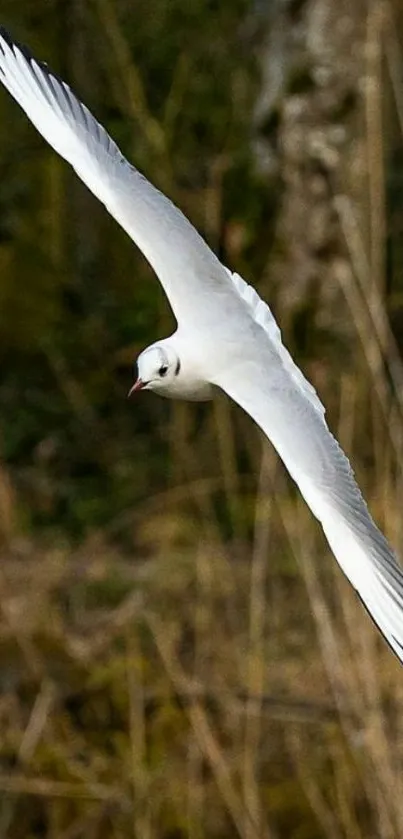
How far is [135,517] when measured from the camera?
3.47 m

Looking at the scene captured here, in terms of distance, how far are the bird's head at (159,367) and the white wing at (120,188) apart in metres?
0.08

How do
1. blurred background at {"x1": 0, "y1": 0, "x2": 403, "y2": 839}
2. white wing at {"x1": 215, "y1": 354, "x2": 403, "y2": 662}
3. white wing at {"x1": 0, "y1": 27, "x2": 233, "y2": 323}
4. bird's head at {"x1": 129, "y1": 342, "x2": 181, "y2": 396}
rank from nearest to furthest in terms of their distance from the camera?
white wing at {"x1": 215, "y1": 354, "x2": 403, "y2": 662}
bird's head at {"x1": 129, "y1": 342, "x2": 181, "y2": 396}
white wing at {"x1": 0, "y1": 27, "x2": 233, "y2": 323}
blurred background at {"x1": 0, "y1": 0, "x2": 403, "y2": 839}

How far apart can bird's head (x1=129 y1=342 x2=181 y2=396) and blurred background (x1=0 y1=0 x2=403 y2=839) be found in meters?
0.25

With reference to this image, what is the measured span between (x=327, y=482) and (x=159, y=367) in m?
0.21

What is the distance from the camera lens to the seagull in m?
1.53

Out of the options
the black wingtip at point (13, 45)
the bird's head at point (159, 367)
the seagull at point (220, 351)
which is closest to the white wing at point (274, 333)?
the seagull at point (220, 351)

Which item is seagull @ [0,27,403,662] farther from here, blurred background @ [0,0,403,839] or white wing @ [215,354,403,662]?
blurred background @ [0,0,403,839]

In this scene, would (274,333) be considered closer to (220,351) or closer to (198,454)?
(220,351)

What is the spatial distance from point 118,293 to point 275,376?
8.31ft

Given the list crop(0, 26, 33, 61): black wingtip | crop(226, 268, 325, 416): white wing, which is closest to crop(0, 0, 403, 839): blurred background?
crop(226, 268, 325, 416): white wing

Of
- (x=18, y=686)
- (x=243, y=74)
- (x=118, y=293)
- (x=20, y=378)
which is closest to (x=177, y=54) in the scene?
(x=243, y=74)

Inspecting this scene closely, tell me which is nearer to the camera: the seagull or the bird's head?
the seagull

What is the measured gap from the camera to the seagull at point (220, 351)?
1.53 metres

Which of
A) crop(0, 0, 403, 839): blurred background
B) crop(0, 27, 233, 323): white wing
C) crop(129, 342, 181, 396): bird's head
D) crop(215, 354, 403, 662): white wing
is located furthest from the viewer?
crop(0, 0, 403, 839): blurred background
